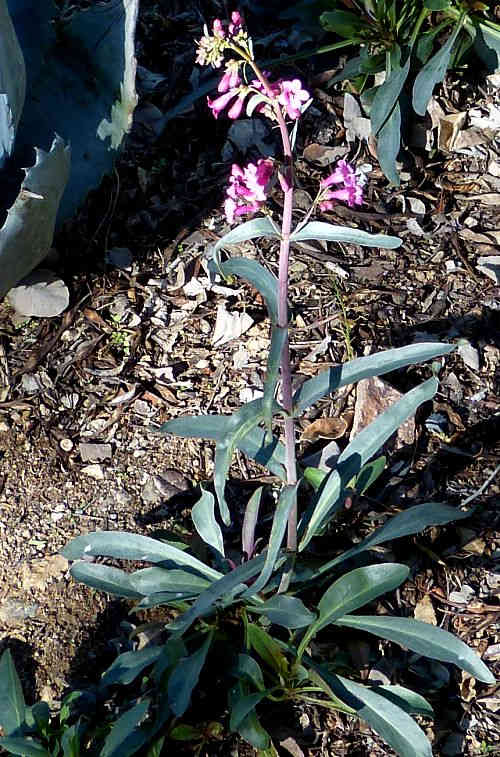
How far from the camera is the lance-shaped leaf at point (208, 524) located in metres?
2.03

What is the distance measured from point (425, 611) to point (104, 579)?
0.75 m

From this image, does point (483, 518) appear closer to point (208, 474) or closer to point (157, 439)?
point (208, 474)

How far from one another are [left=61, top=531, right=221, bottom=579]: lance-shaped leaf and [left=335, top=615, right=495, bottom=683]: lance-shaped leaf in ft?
1.08

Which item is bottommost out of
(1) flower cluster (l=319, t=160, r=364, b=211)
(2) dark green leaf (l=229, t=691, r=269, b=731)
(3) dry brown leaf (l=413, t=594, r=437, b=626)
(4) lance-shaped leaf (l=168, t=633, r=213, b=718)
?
(3) dry brown leaf (l=413, t=594, r=437, b=626)

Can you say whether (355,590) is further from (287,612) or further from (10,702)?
(10,702)

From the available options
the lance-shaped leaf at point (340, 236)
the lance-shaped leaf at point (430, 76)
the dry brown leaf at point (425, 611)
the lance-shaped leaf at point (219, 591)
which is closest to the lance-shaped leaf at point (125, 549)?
the lance-shaped leaf at point (219, 591)

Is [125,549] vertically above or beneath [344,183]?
beneath

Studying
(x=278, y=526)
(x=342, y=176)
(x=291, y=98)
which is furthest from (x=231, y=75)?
(x=278, y=526)

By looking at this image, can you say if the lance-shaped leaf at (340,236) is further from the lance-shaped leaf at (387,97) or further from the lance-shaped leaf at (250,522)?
the lance-shaped leaf at (387,97)

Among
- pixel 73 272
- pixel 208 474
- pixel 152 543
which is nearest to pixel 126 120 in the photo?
pixel 73 272

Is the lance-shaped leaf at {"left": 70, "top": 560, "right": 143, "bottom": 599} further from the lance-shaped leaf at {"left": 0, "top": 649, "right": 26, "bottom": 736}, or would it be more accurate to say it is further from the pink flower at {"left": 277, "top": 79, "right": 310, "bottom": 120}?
the pink flower at {"left": 277, "top": 79, "right": 310, "bottom": 120}

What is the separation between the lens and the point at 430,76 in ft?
8.96

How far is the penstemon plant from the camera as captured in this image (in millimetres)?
1640

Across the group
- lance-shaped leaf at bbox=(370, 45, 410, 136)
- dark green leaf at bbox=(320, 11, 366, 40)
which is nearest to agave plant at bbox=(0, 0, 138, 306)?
dark green leaf at bbox=(320, 11, 366, 40)
